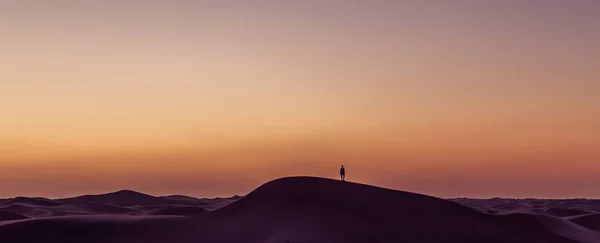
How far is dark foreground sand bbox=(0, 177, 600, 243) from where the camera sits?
36.6ft

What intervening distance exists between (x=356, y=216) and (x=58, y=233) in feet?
15.7

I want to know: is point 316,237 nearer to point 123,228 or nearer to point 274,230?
point 274,230

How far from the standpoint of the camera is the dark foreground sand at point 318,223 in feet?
36.6

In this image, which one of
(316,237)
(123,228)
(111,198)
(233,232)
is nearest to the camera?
(316,237)

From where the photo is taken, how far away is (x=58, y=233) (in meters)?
11.9

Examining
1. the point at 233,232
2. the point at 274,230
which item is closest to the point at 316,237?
the point at 274,230

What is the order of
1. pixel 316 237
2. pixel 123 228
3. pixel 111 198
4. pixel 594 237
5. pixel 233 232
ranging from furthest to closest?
pixel 111 198
pixel 594 237
pixel 123 228
pixel 233 232
pixel 316 237

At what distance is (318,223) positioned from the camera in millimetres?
11320

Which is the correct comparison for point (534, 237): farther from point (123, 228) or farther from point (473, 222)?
point (123, 228)

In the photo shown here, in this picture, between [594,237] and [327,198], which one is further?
[594,237]

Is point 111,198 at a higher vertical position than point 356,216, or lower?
higher

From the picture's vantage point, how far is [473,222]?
12055 mm

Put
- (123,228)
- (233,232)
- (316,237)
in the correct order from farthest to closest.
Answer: (123,228), (233,232), (316,237)

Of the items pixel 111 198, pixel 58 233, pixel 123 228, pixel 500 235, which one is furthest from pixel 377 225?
pixel 111 198
